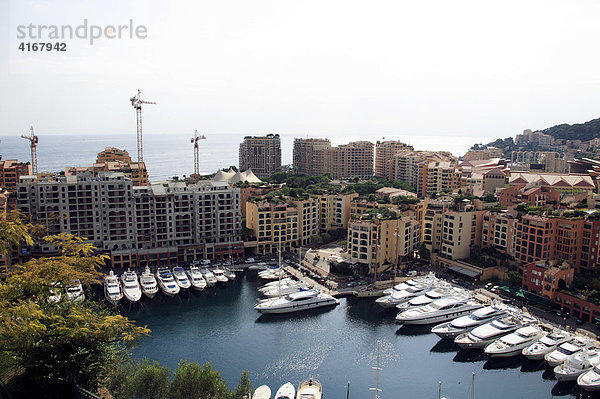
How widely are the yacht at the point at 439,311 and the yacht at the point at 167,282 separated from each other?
15410mm

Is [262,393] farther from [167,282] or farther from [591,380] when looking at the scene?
[167,282]

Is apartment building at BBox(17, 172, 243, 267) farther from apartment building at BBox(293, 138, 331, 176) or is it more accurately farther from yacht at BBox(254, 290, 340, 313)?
apartment building at BBox(293, 138, 331, 176)

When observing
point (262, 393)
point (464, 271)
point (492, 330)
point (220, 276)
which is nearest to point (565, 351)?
point (492, 330)

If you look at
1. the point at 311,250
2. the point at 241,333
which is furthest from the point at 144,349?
the point at 311,250

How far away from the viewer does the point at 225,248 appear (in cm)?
4069

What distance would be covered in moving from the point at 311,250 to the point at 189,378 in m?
26.0

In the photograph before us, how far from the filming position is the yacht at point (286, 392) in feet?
67.0

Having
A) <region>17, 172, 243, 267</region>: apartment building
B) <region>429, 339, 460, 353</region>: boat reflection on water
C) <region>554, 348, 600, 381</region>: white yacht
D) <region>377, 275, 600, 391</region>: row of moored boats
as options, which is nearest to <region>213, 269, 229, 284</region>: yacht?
<region>17, 172, 243, 267</region>: apartment building

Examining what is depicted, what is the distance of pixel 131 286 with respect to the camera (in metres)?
33.2

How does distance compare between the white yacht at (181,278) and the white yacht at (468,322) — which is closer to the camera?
the white yacht at (468,322)

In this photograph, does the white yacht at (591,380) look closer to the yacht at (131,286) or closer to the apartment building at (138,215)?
the yacht at (131,286)

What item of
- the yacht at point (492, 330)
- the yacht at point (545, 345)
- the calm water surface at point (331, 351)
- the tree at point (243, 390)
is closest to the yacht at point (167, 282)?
the calm water surface at point (331, 351)

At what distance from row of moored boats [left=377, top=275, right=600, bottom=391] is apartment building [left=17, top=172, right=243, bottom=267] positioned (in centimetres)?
1634

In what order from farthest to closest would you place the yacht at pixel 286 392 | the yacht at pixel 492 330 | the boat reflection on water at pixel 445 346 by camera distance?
the boat reflection on water at pixel 445 346, the yacht at pixel 492 330, the yacht at pixel 286 392
